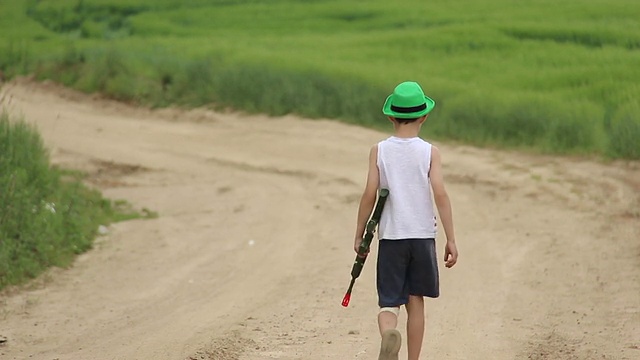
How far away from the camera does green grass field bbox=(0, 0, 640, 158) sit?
1777 cm

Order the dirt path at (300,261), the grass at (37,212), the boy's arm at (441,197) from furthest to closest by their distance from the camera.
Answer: the grass at (37,212), the dirt path at (300,261), the boy's arm at (441,197)

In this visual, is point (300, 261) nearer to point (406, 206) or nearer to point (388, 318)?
point (388, 318)

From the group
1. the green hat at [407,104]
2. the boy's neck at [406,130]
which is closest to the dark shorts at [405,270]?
the boy's neck at [406,130]

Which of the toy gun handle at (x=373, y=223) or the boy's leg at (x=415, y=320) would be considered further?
the boy's leg at (x=415, y=320)

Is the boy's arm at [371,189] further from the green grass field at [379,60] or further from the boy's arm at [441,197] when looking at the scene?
the green grass field at [379,60]

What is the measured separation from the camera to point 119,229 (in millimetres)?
13305

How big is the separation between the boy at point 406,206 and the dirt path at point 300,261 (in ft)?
3.44

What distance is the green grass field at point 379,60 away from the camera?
1777cm

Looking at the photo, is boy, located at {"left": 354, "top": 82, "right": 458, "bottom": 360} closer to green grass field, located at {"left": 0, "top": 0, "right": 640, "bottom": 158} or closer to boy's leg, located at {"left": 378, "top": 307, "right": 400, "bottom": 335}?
boy's leg, located at {"left": 378, "top": 307, "right": 400, "bottom": 335}

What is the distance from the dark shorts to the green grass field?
9.54 meters

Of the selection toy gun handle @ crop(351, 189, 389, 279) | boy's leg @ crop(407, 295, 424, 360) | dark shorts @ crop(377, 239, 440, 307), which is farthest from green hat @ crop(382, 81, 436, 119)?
boy's leg @ crop(407, 295, 424, 360)

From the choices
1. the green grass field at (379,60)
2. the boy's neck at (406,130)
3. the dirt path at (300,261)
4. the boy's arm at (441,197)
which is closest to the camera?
the boy's arm at (441,197)

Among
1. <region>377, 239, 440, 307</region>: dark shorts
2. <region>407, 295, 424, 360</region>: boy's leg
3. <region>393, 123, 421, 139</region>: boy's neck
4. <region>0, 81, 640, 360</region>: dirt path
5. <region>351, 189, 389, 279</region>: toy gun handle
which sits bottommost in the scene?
<region>0, 81, 640, 360</region>: dirt path

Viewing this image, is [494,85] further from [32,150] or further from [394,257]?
[394,257]
